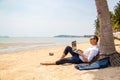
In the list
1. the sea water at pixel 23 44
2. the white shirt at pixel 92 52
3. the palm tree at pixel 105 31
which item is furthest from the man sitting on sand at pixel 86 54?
the sea water at pixel 23 44

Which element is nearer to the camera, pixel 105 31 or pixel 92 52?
pixel 92 52

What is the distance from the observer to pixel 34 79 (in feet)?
21.0

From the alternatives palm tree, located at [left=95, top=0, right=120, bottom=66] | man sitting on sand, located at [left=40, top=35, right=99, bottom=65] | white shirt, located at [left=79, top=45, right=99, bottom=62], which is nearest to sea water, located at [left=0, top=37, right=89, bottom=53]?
man sitting on sand, located at [left=40, top=35, right=99, bottom=65]

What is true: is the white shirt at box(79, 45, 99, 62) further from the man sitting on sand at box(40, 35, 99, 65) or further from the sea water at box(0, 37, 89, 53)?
the sea water at box(0, 37, 89, 53)

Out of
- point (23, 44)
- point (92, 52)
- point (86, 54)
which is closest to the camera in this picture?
point (92, 52)

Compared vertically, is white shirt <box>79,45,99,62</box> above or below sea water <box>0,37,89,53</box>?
above

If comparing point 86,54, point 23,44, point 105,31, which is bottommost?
point 23,44

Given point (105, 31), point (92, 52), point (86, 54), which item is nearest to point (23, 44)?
point (105, 31)

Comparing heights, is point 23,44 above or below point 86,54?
below

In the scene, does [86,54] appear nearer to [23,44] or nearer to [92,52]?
[92,52]

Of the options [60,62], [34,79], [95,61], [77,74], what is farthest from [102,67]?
[34,79]

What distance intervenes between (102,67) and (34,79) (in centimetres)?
227

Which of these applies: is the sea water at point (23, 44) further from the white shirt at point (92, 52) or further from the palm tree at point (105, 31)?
the white shirt at point (92, 52)

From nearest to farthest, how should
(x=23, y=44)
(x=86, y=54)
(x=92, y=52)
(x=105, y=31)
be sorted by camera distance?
(x=92, y=52)
(x=86, y=54)
(x=105, y=31)
(x=23, y=44)
